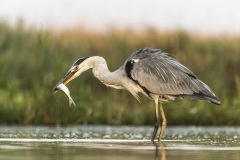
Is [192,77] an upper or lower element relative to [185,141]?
upper

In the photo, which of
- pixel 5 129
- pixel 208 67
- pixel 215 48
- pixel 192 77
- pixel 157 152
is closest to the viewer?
pixel 157 152

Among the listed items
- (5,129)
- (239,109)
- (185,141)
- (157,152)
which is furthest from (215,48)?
(157,152)

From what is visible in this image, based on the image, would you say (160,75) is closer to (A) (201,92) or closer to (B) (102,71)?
(A) (201,92)

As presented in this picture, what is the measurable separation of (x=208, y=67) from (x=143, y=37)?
3.40 metres

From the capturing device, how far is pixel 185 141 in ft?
41.4

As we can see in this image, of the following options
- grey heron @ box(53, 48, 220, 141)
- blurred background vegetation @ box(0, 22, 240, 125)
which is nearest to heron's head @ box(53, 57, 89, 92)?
grey heron @ box(53, 48, 220, 141)

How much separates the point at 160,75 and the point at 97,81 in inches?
261

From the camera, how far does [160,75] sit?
13.7 m

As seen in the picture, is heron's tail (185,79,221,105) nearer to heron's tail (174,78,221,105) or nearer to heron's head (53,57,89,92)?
heron's tail (174,78,221,105)

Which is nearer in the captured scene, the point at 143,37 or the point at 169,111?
the point at 169,111

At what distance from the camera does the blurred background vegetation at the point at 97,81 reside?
1653 cm

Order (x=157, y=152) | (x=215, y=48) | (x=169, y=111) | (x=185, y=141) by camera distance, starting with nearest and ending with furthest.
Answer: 1. (x=157, y=152)
2. (x=185, y=141)
3. (x=169, y=111)
4. (x=215, y=48)

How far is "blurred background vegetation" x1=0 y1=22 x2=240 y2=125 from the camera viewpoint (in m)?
16.5

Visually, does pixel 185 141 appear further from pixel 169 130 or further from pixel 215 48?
pixel 215 48
